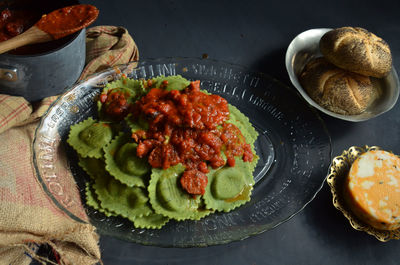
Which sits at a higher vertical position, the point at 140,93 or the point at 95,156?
the point at 140,93

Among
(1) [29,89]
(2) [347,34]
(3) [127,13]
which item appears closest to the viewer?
(1) [29,89]

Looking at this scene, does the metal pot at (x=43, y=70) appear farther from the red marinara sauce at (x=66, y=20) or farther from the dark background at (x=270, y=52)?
the dark background at (x=270, y=52)

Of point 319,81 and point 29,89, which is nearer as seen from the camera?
point 29,89

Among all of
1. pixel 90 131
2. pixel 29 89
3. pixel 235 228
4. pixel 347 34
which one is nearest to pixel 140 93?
pixel 90 131

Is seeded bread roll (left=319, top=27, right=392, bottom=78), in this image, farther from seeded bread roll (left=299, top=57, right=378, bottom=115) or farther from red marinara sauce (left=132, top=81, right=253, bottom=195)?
red marinara sauce (left=132, top=81, right=253, bottom=195)

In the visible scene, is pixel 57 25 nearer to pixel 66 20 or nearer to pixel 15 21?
pixel 66 20

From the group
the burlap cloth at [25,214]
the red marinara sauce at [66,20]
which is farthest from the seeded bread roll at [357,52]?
the burlap cloth at [25,214]

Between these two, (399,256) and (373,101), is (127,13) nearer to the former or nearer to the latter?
(373,101)
